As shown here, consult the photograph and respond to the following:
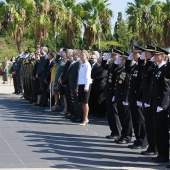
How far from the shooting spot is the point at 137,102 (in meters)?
10.6

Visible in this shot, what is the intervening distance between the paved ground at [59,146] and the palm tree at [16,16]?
68.7ft

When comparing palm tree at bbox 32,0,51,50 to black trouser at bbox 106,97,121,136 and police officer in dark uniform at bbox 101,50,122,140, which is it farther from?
black trouser at bbox 106,97,121,136

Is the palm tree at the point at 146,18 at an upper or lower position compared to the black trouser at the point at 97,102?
upper

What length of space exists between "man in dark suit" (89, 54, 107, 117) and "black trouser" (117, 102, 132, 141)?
4.67 m

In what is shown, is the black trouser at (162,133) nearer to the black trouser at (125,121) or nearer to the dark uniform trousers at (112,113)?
the black trouser at (125,121)

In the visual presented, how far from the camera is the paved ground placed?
920 cm

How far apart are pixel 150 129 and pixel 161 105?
2.95 ft

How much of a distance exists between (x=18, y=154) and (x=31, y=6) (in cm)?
2779

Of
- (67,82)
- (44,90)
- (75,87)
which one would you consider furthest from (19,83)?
(75,87)

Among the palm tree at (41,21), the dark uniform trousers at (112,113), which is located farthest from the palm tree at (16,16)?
the dark uniform trousers at (112,113)

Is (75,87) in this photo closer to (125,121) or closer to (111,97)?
(111,97)

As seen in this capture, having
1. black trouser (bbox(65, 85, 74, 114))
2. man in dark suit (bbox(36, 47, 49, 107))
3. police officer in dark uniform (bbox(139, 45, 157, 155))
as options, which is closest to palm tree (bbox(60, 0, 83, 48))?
man in dark suit (bbox(36, 47, 49, 107))

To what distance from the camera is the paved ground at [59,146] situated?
920 cm

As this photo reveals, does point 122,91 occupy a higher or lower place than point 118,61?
lower
